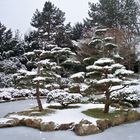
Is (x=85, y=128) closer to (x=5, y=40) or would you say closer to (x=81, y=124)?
(x=81, y=124)

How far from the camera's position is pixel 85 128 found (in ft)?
26.0

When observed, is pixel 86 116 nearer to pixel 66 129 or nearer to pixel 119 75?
pixel 66 129

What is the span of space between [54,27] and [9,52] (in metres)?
4.56

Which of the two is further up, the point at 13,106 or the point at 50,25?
the point at 50,25

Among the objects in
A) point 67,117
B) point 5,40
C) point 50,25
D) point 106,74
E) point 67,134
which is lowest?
point 67,134

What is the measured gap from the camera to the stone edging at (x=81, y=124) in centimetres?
797

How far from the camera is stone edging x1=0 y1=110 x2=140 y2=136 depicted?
797 cm

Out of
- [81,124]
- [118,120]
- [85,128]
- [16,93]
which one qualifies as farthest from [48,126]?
[16,93]

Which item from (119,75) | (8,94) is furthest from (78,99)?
(8,94)

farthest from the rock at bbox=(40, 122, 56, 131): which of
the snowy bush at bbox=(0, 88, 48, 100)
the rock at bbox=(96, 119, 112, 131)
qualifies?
the snowy bush at bbox=(0, 88, 48, 100)

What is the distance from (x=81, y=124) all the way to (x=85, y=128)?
0.15 meters

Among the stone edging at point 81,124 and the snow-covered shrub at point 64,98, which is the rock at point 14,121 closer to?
the stone edging at point 81,124

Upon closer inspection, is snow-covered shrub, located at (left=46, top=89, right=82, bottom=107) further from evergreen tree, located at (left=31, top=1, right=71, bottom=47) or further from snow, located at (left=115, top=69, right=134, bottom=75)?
evergreen tree, located at (left=31, top=1, right=71, bottom=47)

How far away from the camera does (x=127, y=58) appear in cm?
1927
